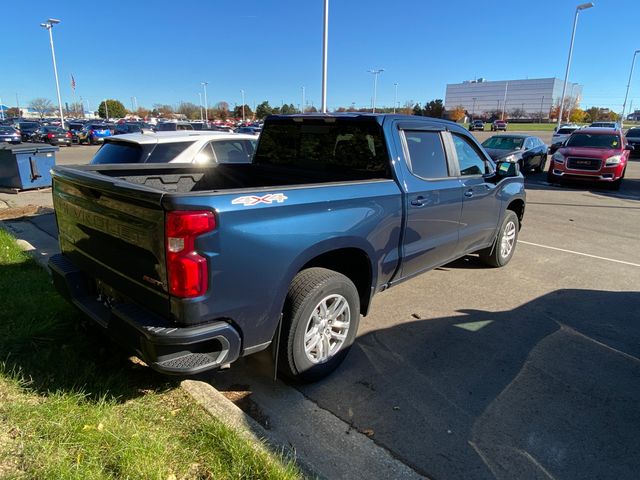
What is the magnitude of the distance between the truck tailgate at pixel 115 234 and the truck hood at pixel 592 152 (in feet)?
49.0

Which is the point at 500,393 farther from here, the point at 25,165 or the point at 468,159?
the point at 25,165

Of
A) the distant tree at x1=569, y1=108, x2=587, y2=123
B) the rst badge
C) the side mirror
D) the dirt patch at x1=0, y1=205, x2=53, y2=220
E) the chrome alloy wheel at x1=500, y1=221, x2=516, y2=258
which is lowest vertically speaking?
the dirt patch at x1=0, y1=205, x2=53, y2=220

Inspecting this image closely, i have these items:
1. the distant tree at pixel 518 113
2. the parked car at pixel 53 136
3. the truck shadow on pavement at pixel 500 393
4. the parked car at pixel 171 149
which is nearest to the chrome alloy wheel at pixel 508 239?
the truck shadow on pavement at pixel 500 393

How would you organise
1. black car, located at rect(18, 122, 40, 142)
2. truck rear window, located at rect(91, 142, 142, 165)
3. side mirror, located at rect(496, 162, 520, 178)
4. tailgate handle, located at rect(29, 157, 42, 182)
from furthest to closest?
black car, located at rect(18, 122, 40, 142), tailgate handle, located at rect(29, 157, 42, 182), truck rear window, located at rect(91, 142, 142, 165), side mirror, located at rect(496, 162, 520, 178)

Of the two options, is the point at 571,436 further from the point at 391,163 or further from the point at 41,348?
the point at 41,348

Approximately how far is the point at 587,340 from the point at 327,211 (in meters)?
2.85

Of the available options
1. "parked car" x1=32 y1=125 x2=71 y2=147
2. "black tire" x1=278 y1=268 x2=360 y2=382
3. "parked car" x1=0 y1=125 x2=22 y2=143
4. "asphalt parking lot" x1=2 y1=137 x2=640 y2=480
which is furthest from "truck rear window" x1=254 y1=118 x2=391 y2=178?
"parked car" x1=0 y1=125 x2=22 y2=143

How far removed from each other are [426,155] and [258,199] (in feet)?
7.29

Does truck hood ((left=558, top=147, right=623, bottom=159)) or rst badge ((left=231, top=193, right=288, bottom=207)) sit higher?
rst badge ((left=231, top=193, right=288, bottom=207))

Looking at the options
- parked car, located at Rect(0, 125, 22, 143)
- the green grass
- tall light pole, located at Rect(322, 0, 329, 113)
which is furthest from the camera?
parked car, located at Rect(0, 125, 22, 143)

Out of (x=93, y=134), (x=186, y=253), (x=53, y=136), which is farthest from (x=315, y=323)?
(x=93, y=134)

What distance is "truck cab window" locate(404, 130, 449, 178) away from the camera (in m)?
4.04

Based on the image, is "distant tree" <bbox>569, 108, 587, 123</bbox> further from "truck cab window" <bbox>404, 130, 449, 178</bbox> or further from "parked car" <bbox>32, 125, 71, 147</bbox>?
"truck cab window" <bbox>404, 130, 449, 178</bbox>

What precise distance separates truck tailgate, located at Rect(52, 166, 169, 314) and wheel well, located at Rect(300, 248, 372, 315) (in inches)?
44.4
